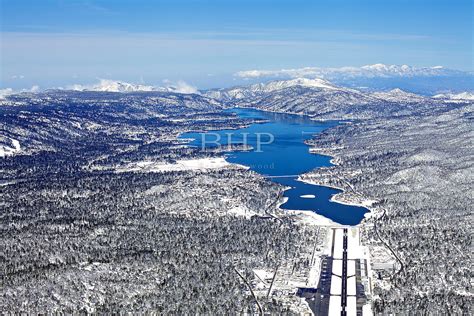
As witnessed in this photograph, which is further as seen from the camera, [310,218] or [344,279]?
[310,218]

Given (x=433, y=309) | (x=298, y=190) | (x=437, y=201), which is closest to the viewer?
(x=433, y=309)

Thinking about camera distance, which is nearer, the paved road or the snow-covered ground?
the paved road

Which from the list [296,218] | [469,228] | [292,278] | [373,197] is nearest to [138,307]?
[292,278]

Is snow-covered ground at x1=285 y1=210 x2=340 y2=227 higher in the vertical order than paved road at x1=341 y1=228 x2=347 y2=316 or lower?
higher

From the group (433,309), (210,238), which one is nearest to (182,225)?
(210,238)

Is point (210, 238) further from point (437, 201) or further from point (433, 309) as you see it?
point (437, 201)

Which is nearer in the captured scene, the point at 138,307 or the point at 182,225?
the point at 138,307

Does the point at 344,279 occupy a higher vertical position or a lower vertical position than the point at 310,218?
lower

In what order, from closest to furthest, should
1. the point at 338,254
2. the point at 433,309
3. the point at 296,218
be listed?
1. the point at 433,309
2. the point at 338,254
3. the point at 296,218

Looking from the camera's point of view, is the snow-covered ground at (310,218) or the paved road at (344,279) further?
the snow-covered ground at (310,218)

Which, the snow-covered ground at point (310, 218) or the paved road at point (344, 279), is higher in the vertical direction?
the snow-covered ground at point (310, 218)
